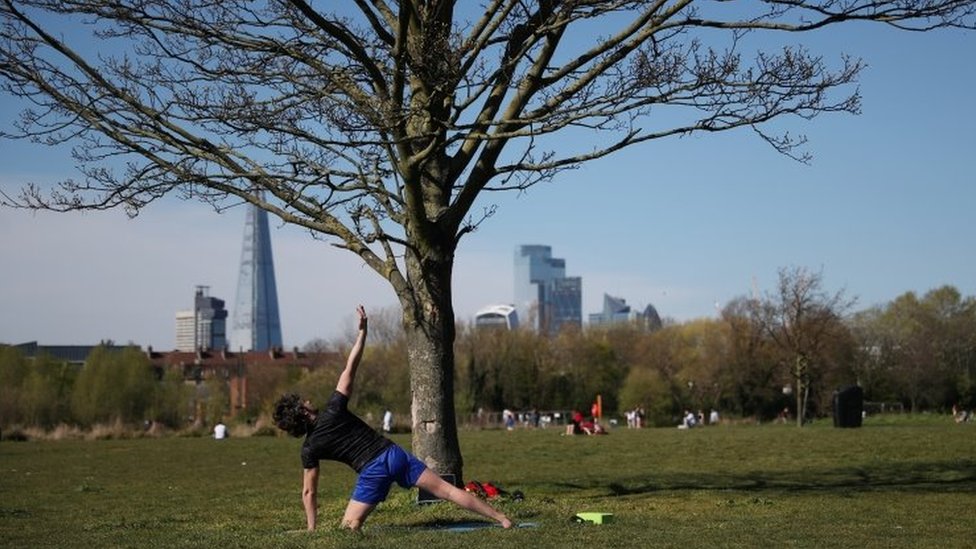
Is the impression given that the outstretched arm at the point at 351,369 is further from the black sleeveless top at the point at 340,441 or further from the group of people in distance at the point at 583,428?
the group of people in distance at the point at 583,428

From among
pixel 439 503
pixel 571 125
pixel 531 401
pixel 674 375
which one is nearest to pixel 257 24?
pixel 571 125

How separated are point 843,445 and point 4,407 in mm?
46412

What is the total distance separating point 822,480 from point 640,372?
74747 millimetres

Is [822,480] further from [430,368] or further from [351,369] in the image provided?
[351,369]

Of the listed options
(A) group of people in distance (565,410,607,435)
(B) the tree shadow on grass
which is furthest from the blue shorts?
(A) group of people in distance (565,410,607,435)

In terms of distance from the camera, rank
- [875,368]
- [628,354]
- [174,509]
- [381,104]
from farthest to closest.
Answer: [628,354]
[875,368]
[174,509]
[381,104]

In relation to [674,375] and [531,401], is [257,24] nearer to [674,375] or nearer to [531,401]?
[531,401]

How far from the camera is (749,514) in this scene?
15422 millimetres

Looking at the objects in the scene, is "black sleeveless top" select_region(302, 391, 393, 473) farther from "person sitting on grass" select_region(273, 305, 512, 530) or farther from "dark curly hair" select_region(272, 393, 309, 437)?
"dark curly hair" select_region(272, 393, 309, 437)

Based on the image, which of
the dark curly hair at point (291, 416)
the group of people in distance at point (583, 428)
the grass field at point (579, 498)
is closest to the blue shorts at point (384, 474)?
the grass field at point (579, 498)

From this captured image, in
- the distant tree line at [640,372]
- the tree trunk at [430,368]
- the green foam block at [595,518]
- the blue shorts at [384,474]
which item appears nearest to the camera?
the blue shorts at [384,474]

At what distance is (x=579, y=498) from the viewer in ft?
60.7

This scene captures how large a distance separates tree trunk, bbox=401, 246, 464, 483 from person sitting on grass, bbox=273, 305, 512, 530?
4445 millimetres

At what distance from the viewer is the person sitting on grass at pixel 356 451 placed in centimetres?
1198
